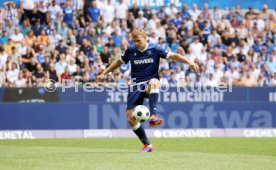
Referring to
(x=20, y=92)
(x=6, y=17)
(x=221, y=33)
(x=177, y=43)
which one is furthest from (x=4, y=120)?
(x=221, y=33)

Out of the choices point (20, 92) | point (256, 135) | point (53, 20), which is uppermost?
point (53, 20)

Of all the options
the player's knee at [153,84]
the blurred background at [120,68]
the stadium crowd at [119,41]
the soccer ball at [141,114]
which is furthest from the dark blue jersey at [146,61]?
the stadium crowd at [119,41]

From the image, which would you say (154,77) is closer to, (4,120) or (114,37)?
(4,120)

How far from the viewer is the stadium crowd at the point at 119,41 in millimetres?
23516

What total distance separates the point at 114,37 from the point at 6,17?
3.96 m

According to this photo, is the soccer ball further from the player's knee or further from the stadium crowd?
the stadium crowd

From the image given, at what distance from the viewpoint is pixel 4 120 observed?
21.9 m

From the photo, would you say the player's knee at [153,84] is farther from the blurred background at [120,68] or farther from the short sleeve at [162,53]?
the blurred background at [120,68]

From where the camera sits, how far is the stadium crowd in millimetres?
23516

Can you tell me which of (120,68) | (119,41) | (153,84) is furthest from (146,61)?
(119,41)

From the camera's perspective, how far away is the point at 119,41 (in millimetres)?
25953

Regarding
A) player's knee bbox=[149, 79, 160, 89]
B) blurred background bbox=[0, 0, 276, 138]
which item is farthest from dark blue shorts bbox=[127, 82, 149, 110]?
blurred background bbox=[0, 0, 276, 138]

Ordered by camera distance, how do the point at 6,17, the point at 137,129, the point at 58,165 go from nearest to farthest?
the point at 58,165 < the point at 137,129 < the point at 6,17

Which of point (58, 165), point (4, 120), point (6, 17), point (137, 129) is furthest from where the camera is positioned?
point (6, 17)
